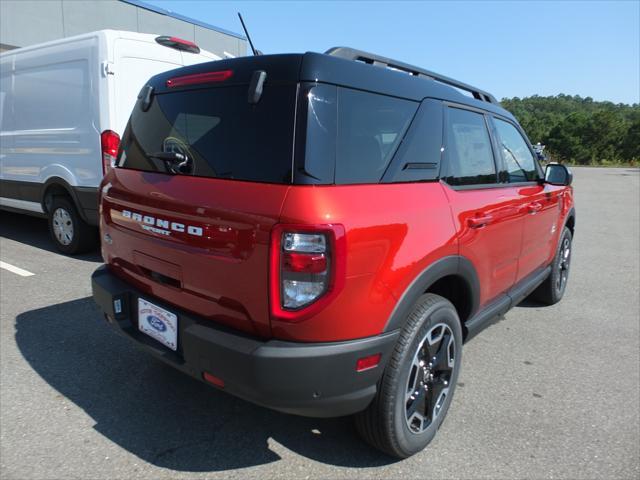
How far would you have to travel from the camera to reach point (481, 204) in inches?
105

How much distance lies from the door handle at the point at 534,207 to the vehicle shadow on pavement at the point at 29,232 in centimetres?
452

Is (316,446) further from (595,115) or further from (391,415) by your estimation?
(595,115)

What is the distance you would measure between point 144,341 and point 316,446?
1.01 metres

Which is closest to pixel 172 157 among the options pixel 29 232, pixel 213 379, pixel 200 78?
pixel 200 78

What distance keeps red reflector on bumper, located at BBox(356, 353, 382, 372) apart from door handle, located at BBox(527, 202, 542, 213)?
201 cm

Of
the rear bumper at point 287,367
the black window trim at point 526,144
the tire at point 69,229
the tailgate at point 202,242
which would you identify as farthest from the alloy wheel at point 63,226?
the black window trim at point 526,144

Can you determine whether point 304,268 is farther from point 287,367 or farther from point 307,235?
point 287,367

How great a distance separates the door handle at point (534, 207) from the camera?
3.39m

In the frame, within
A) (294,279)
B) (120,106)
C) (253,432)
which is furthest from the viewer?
(120,106)

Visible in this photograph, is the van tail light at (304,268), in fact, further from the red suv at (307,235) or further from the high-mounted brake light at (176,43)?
the high-mounted brake light at (176,43)

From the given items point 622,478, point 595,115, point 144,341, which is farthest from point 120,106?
point 595,115

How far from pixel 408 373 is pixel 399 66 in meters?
1.61

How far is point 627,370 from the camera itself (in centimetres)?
337

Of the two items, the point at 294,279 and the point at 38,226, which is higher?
the point at 294,279
